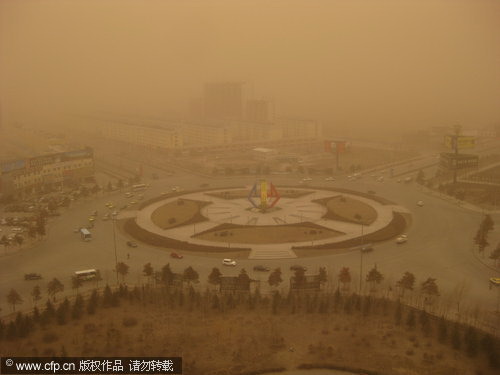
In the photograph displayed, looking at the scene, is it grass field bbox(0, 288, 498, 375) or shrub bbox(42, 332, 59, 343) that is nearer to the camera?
grass field bbox(0, 288, 498, 375)

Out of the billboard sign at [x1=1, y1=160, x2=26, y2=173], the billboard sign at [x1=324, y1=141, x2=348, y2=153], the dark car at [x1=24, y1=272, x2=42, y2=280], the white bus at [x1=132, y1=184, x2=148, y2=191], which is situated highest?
the billboard sign at [x1=1, y1=160, x2=26, y2=173]

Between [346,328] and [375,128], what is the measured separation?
20400mm

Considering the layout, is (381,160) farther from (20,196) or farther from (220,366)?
(220,366)

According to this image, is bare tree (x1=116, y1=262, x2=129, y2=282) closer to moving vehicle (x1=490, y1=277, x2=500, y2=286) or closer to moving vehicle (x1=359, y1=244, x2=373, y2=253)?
moving vehicle (x1=359, y1=244, x2=373, y2=253)

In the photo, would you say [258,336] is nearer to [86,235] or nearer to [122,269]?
[122,269]

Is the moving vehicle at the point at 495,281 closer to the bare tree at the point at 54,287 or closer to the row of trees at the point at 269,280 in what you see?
the row of trees at the point at 269,280

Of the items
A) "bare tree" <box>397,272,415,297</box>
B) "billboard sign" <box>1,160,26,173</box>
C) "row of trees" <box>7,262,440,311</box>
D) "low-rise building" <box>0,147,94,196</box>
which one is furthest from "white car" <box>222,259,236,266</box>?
"billboard sign" <box>1,160,26,173</box>

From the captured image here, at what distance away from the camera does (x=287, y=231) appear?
955cm

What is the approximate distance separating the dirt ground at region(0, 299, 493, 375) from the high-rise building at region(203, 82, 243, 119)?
19.3 meters

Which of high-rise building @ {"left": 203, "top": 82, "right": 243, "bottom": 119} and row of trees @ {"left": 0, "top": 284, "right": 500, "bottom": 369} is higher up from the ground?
high-rise building @ {"left": 203, "top": 82, "right": 243, "bottom": 119}

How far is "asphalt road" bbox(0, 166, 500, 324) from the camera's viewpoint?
727 centimetres

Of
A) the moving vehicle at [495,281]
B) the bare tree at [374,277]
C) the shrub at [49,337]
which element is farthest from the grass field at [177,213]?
the moving vehicle at [495,281]

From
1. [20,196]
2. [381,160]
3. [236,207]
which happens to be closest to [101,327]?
[236,207]

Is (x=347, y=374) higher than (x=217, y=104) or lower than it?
lower
